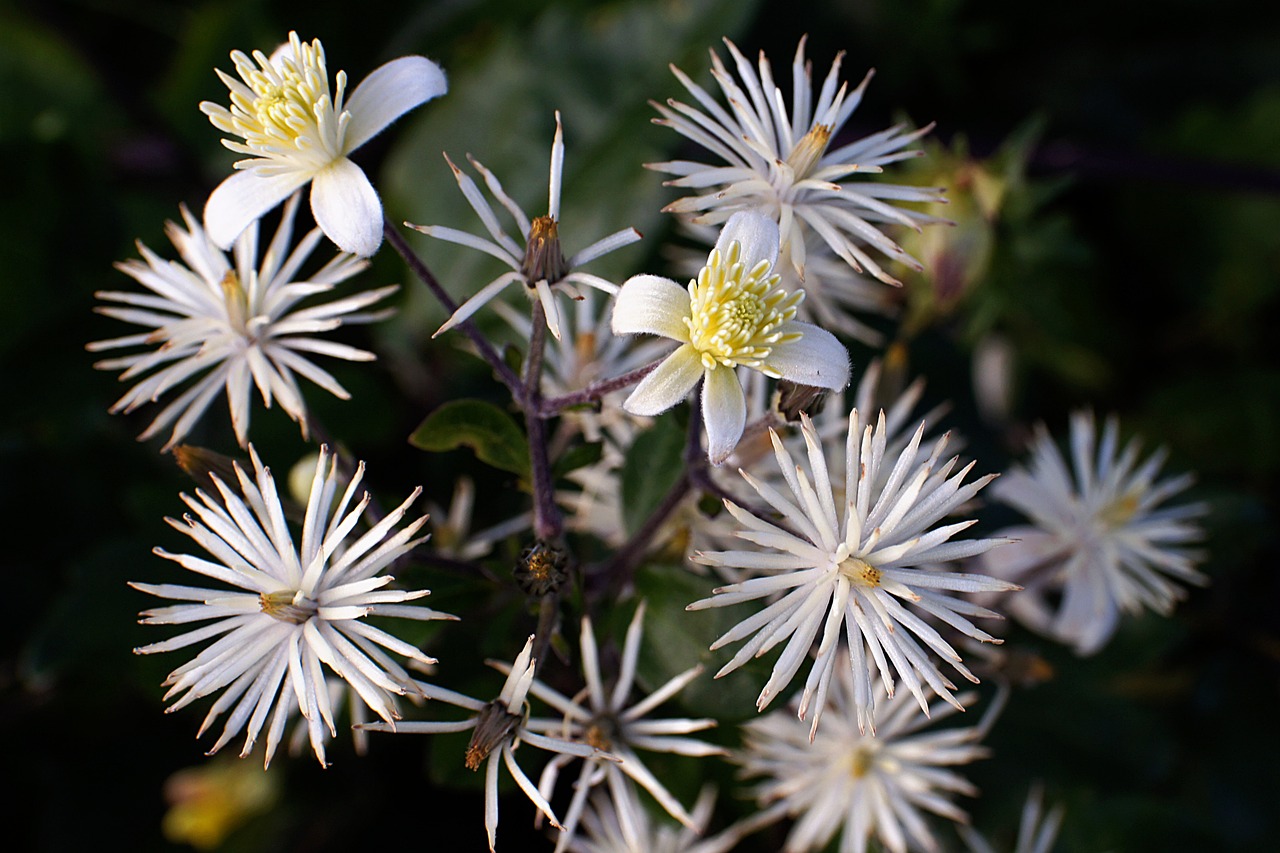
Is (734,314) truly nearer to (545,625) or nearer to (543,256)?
(543,256)

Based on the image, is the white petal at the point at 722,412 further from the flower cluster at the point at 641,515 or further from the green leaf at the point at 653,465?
the green leaf at the point at 653,465

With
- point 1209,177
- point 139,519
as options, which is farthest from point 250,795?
point 1209,177

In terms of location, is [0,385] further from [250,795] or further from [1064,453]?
[1064,453]

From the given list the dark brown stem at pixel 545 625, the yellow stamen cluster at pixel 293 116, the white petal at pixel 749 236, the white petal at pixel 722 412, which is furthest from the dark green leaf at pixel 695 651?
the yellow stamen cluster at pixel 293 116

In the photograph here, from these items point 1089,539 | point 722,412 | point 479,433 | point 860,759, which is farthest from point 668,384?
point 1089,539

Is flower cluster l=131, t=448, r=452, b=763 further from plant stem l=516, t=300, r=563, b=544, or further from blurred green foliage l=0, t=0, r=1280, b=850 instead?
blurred green foliage l=0, t=0, r=1280, b=850
